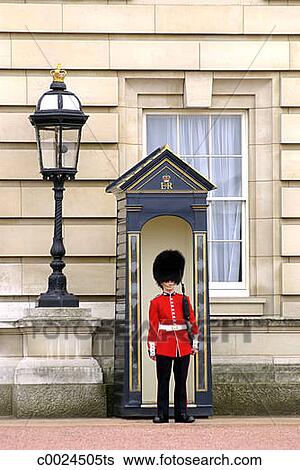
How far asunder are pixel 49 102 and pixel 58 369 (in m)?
2.27

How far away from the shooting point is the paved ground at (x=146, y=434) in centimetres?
1134

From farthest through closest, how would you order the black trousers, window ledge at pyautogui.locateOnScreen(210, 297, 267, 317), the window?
the window → window ledge at pyautogui.locateOnScreen(210, 297, 267, 317) → the black trousers

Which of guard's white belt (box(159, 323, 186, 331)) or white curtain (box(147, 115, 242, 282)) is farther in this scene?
white curtain (box(147, 115, 242, 282))

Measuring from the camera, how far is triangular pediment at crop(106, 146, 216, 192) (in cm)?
1325

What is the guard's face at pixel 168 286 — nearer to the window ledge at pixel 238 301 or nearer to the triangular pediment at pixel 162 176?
the triangular pediment at pixel 162 176

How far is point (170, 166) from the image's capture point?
13.3 metres

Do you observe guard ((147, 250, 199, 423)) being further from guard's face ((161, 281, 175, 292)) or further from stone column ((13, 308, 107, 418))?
stone column ((13, 308, 107, 418))

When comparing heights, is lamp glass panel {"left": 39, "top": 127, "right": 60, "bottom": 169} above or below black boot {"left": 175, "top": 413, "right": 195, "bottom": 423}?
above

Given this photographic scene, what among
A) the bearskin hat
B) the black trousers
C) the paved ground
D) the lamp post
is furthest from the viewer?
the lamp post

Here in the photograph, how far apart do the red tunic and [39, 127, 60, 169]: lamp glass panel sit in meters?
1.56

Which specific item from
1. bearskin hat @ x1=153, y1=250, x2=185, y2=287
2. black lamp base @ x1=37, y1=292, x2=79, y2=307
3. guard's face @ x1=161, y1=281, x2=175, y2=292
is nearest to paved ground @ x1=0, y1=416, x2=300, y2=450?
black lamp base @ x1=37, y1=292, x2=79, y2=307

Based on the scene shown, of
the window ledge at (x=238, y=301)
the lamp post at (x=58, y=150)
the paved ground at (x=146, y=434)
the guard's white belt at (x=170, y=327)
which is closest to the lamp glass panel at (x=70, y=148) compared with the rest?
the lamp post at (x=58, y=150)
